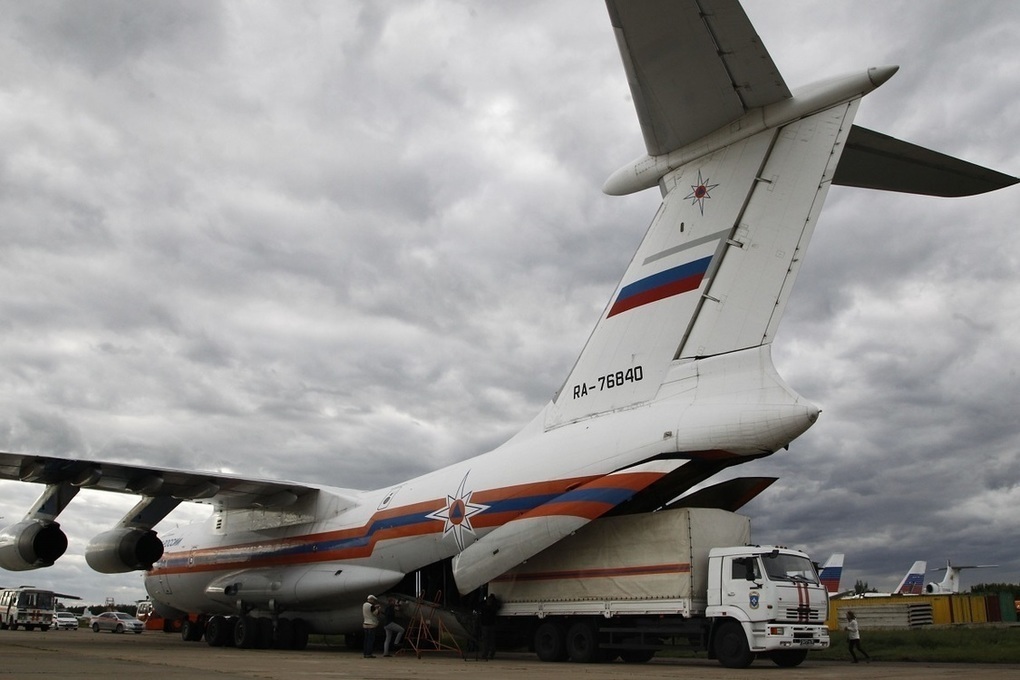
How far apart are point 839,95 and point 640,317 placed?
3.24 metres

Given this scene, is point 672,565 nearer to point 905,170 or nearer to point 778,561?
point 778,561

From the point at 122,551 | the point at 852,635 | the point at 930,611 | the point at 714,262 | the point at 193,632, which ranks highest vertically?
the point at 714,262

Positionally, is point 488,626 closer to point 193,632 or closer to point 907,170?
point 907,170

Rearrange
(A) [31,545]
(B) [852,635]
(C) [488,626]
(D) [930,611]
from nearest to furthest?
(C) [488,626] < (B) [852,635] < (A) [31,545] < (D) [930,611]

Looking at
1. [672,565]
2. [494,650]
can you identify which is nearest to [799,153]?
[672,565]

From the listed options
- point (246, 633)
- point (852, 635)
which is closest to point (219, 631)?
point (246, 633)

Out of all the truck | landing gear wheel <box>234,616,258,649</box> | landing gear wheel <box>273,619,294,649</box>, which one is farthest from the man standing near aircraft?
landing gear wheel <box>234,616,258,649</box>

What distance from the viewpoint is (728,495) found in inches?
453

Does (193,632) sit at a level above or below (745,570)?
below

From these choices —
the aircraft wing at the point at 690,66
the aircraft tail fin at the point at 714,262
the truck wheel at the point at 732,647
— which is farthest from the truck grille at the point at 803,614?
the aircraft wing at the point at 690,66

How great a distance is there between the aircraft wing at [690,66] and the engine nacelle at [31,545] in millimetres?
11702

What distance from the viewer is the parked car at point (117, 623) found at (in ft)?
102

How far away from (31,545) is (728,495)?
11.2m

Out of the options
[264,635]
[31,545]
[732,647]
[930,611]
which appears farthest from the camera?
[930,611]
